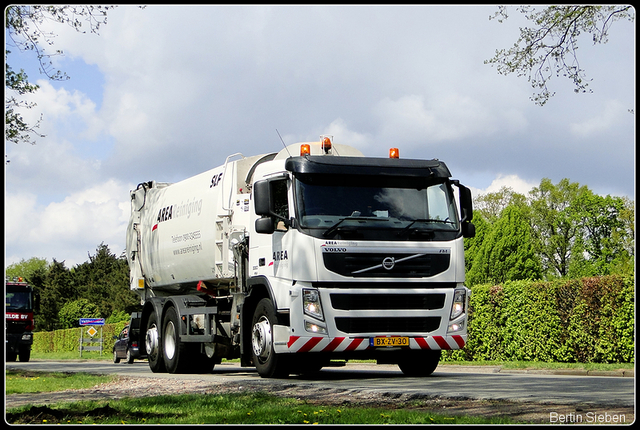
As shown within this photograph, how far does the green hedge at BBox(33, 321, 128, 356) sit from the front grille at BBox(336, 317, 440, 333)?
32.5 m

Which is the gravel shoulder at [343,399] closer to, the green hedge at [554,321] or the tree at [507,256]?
the green hedge at [554,321]

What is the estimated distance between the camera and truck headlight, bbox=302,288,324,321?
40.7ft

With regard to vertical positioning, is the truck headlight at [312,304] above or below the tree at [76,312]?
below

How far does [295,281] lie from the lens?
12539 millimetres

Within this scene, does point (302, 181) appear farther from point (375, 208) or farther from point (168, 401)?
point (168, 401)

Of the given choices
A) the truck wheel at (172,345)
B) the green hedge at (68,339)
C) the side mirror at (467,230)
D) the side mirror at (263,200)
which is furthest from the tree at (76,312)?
the side mirror at (467,230)

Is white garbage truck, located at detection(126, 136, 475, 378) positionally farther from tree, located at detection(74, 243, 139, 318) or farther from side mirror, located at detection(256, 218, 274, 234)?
tree, located at detection(74, 243, 139, 318)

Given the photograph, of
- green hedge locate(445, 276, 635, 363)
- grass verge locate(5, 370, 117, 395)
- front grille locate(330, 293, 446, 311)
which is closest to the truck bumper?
front grille locate(330, 293, 446, 311)

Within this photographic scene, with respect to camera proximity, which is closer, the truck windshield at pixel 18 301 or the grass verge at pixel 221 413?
the grass verge at pixel 221 413

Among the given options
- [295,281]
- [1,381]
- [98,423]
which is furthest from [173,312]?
[98,423]

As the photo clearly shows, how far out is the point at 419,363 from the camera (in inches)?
565

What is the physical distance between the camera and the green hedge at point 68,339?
46281mm

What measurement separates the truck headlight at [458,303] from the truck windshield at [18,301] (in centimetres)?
2116

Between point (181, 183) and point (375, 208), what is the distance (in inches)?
252
